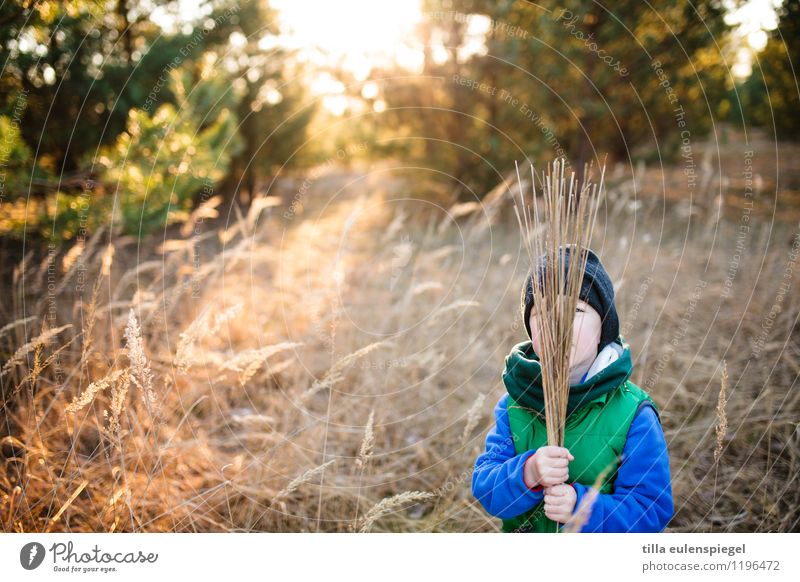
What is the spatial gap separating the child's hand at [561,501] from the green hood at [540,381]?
185 millimetres

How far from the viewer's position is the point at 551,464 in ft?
3.62

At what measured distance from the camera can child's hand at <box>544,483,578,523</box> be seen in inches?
45.1

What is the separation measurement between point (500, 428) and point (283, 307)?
2329 millimetres

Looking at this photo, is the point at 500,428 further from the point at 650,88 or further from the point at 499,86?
the point at 650,88

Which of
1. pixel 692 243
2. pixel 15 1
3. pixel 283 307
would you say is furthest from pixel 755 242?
pixel 15 1

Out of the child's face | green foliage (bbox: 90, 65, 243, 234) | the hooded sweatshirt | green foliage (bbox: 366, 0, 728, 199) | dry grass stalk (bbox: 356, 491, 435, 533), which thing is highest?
green foliage (bbox: 366, 0, 728, 199)

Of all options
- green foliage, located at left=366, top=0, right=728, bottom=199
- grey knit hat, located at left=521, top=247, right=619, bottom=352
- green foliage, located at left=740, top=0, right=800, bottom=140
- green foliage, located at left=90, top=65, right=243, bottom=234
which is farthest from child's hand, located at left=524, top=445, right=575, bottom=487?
green foliage, located at left=366, top=0, right=728, bottom=199

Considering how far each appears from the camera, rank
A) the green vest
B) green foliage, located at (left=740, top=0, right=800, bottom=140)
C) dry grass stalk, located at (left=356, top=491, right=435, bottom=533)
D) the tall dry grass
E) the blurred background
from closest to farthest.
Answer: the green vest → dry grass stalk, located at (left=356, top=491, right=435, bottom=533) → the tall dry grass → the blurred background → green foliage, located at (left=740, top=0, right=800, bottom=140)

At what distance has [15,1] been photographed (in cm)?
220

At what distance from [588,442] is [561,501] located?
146mm

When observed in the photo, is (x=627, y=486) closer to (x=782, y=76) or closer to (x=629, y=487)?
(x=629, y=487)

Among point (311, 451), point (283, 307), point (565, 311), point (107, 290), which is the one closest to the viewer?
point (565, 311)

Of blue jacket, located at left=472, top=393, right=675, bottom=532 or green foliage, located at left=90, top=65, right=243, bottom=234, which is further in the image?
green foliage, located at left=90, top=65, right=243, bottom=234

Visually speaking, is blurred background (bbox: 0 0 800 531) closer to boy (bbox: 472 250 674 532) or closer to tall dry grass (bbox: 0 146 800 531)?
tall dry grass (bbox: 0 146 800 531)
